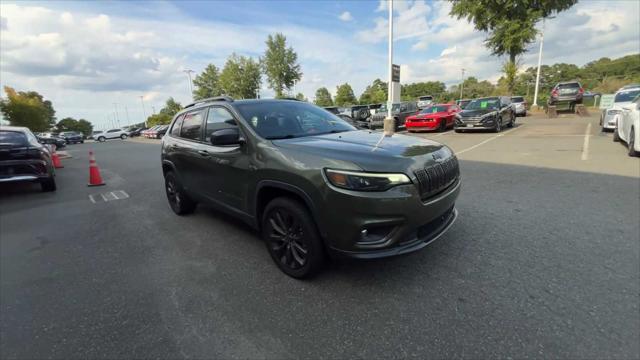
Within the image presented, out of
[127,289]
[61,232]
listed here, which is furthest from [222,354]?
[61,232]

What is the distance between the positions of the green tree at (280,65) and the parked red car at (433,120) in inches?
1115

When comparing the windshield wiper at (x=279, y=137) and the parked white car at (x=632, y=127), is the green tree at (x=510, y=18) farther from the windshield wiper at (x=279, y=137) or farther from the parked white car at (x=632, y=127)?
the windshield wiper at (x=279, y=137)

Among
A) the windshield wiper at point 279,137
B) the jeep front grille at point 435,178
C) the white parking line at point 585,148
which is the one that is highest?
the windshield wiper at point 279,137

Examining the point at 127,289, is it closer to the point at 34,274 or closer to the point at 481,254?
the point at 34,274

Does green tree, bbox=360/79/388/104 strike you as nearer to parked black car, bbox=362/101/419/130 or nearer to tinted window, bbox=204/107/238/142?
parked black car, bbox=362/101/419/130

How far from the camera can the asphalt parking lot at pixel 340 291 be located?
2.11 m

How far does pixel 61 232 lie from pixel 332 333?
15.0 feet

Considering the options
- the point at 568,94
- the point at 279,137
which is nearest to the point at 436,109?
the point at 568,94

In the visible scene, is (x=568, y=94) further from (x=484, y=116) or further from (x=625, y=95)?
(x=484, y=116)

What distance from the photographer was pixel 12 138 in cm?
684

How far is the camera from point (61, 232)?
179 inches

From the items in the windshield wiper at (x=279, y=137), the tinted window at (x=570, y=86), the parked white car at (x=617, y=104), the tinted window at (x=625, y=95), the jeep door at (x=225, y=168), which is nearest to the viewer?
the windshield wiper at (x=279, y=137)

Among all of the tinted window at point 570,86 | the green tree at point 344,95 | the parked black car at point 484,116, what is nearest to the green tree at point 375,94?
the green tree at point 344,95

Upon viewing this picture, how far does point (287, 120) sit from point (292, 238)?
1407 mm
